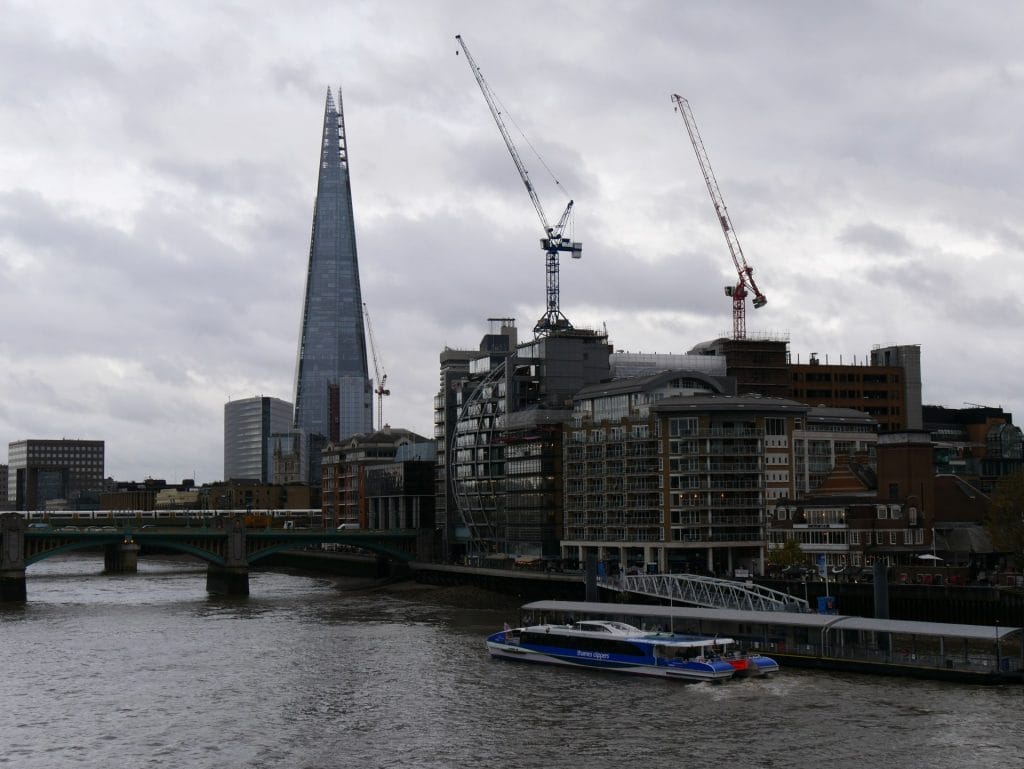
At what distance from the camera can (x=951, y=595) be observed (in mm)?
110875

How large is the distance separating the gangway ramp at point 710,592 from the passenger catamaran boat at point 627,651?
14.6 metres

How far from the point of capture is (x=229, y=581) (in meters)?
166

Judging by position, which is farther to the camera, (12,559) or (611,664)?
(12,559)

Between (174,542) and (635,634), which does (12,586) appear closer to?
(174,542)

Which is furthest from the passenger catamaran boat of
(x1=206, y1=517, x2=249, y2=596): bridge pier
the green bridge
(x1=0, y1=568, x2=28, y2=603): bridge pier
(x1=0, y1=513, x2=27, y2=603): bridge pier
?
(x1=0, y1=513, x2=27, y2=603): bridge pier

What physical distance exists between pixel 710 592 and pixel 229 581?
7094 cm

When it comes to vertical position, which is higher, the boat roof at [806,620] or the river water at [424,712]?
the boat roof at [806,620]

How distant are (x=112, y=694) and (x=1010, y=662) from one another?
182 feet

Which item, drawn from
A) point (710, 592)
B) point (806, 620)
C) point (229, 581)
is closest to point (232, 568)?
point (229, 581)

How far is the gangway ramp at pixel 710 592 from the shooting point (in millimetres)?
111938

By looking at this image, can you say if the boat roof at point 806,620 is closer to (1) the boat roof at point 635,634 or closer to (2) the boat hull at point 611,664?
(1) the boat roof at point 635,634

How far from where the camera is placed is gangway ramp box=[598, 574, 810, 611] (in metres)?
112

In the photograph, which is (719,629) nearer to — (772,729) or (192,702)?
(772,729)

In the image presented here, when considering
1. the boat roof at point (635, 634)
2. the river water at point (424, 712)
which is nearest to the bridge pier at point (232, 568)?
the river water at point (424, 712)
